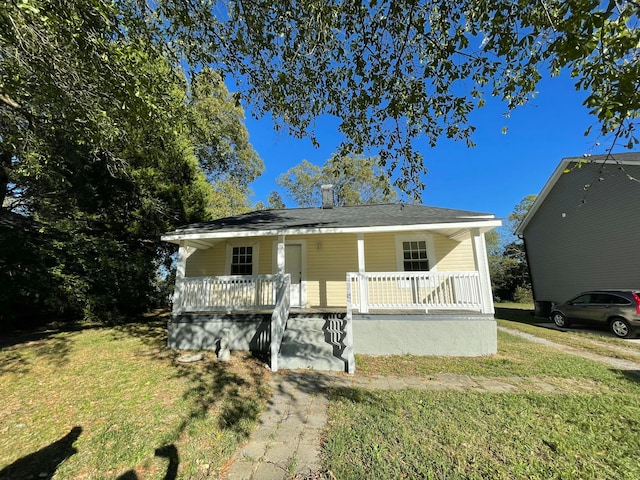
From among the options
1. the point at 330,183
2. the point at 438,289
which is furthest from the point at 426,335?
the point at 330,183

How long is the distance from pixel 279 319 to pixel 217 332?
85.5 inches

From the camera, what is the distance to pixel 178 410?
3.74 metres

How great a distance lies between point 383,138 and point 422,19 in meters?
1.78

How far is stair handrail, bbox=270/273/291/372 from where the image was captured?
5406mm

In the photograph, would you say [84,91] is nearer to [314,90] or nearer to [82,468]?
[314,90]

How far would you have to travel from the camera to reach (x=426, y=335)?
6.38 m

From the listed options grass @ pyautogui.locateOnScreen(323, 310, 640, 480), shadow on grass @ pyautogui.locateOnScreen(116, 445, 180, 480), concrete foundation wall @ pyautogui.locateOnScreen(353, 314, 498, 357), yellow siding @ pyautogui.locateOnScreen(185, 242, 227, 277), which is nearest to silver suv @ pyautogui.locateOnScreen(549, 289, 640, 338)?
grass @ pyautogui.locateOnScreen(323, 310, 640, 480)

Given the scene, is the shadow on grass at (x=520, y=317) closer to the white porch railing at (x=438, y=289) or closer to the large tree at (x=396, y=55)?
the white porch railing at (x=438, y=289)

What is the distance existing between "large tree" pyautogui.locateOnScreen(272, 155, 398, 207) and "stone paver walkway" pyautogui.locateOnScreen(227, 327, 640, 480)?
18666mm

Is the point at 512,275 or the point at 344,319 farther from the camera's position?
the point at 512,275

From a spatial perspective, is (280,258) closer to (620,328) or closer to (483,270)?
(483,270)

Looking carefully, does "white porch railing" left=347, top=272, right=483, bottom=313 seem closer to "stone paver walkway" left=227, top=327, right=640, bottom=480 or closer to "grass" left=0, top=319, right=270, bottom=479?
"stone paver walkway" left=227, top=327, right=640, bottom=480

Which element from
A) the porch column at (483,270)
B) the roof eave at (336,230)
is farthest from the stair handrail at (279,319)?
the porch column at (483,270)

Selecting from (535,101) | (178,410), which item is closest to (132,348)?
(178,410)
